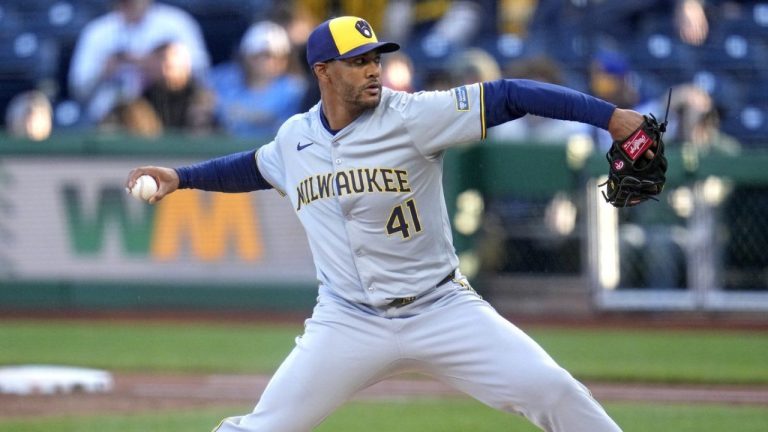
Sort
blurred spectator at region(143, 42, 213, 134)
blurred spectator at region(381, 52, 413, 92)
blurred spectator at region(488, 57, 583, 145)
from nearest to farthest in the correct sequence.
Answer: blurred spectator at region(381, 52, 413, 92), blurred spectator at region(488, 57, 583, 145), blurred spectator at region(143, 42, 213, 134)

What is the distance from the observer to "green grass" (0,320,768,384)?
989 cm

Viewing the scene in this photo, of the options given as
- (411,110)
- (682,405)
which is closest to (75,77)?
(682,405)

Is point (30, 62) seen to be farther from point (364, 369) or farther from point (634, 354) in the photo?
point (364, 369)

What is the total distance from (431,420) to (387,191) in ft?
10.1

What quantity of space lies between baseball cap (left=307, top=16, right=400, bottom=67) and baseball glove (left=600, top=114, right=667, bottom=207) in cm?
97

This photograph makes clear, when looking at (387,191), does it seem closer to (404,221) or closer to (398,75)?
(404,221)

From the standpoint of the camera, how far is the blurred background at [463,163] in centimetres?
1213

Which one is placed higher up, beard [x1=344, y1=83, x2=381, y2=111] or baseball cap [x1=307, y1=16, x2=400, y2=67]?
baseball cap [x1=307, y1=16, x2=400, y2=67]

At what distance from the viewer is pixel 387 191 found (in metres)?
5.14

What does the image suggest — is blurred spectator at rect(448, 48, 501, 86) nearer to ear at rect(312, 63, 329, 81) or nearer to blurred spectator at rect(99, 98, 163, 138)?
blurred spectator at rect(99, 98, 163, 138)

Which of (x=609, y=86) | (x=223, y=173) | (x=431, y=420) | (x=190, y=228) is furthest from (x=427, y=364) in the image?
(x=190, y=228)

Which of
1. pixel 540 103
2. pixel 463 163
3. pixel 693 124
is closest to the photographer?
pixel 540 103

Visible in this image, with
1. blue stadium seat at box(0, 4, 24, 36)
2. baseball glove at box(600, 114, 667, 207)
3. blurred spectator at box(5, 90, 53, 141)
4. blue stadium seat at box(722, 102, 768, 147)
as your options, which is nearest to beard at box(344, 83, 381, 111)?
baseball glove at box(600, 114, 667, 207)

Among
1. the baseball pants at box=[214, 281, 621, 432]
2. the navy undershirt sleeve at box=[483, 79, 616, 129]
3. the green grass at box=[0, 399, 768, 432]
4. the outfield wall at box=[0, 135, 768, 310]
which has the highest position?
the navy undershirt sleeve at box=[483, 79, 616, 129]
